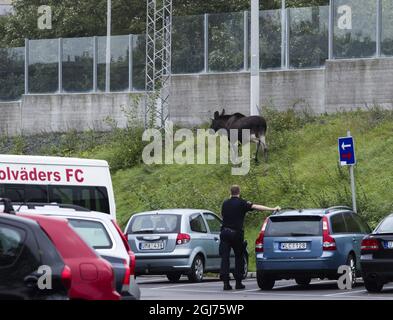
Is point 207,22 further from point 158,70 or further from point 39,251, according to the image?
point 39,251

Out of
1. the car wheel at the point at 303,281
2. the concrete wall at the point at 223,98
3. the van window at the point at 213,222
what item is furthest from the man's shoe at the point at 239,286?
the concrete wall at the point at 223,98

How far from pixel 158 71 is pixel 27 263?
31.9 meters

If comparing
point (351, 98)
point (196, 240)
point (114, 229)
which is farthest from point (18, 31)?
point (114, 229)

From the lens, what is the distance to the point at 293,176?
35.3 metres

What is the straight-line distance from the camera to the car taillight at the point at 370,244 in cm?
2291

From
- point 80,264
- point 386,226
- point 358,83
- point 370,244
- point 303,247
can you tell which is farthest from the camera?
point 358,83

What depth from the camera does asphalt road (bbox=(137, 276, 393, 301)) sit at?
22375 millimetres

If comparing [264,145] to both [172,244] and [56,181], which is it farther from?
[56,181]

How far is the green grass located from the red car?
1693cm

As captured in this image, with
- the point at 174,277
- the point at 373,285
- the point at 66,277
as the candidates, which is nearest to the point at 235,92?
the point at 174,277

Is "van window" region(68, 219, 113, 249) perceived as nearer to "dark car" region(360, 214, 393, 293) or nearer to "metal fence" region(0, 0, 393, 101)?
"dark car" region(360, 214, 393, 293)

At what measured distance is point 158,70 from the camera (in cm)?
4578

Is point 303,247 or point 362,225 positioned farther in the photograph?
point 362,225
